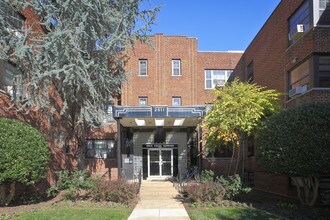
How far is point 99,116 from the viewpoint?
16.7 meters

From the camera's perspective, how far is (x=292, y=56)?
1742 centimetres

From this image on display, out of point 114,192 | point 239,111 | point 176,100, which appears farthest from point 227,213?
point 176,100

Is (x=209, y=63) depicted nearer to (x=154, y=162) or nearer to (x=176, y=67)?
(x=176, y=67)

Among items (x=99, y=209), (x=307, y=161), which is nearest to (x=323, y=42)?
(x=307, y=161)

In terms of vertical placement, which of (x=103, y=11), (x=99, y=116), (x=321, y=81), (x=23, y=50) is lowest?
(x=99, y=116)

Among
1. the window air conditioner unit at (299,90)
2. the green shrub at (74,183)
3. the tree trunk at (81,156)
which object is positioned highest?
the window air conditioner unit at (299,90)

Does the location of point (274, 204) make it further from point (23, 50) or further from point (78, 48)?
point (23, 50)

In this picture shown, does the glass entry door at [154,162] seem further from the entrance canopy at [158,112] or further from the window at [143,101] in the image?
the entrance canopy at [158,112]

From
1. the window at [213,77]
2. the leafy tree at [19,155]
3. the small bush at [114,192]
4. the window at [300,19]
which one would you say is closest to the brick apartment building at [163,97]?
the window at [213,77]

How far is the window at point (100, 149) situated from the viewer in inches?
1091

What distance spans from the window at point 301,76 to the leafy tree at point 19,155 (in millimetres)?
11295

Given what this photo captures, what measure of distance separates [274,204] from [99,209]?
6.89 meters

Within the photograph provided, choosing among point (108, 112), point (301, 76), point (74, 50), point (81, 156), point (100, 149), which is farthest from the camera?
point (100, 149)

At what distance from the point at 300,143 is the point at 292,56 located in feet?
20.2
